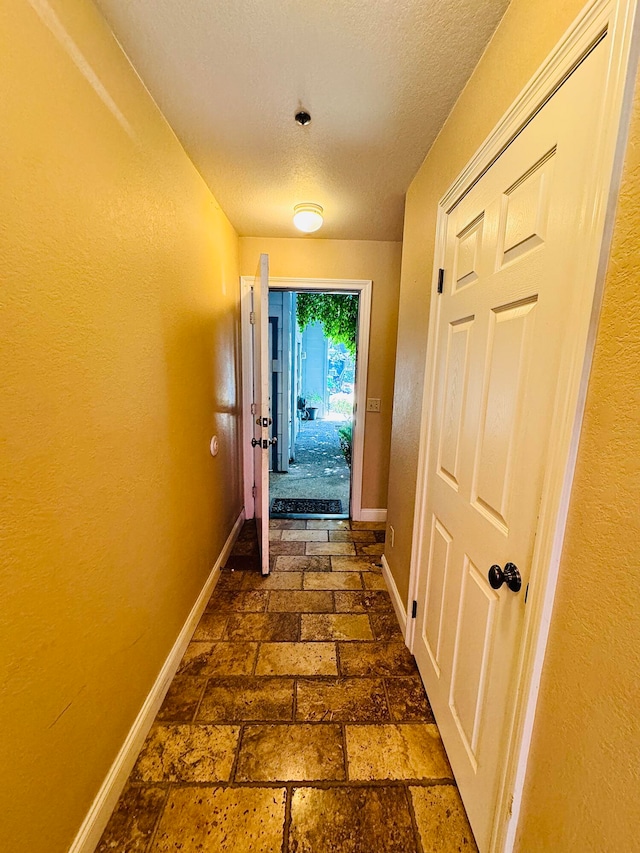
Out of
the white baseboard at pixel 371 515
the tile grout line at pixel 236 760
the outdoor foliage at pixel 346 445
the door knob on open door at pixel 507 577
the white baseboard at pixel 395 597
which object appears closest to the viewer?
the door knob on open door at pixel 507 577

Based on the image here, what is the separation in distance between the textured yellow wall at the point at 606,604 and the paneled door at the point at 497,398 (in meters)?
Answer: 0.08

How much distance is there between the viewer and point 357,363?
2.90 meters

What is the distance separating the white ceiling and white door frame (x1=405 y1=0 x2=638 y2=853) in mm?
414

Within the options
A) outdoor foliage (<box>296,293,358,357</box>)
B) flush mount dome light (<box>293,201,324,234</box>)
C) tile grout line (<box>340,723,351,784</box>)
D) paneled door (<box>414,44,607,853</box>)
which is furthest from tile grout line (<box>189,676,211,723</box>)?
outdoor foliage (<box>296,293,358,357</box>)

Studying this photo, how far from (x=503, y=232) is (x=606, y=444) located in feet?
2.19

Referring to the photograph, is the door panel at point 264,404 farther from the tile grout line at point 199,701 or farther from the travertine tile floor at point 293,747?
the tile grout line at point 199,701

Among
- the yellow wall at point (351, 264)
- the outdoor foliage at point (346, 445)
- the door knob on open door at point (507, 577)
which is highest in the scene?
the yellow wall at point (351, 264)

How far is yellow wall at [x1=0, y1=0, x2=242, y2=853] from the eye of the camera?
0.74 metres

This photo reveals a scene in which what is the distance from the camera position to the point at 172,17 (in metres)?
0.98

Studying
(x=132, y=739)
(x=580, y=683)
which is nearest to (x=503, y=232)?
(x=580, y=683)

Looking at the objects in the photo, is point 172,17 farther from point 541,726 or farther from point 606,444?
point 541,726

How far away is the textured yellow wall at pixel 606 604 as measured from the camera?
55cm

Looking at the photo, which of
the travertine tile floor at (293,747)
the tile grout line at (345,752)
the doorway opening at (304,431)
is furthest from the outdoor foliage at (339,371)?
the tile grout line at (345,752)

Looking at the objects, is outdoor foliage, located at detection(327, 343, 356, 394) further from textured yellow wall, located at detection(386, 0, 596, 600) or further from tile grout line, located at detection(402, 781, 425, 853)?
tile grout line, located at detection(402, 781, 425, 853)
